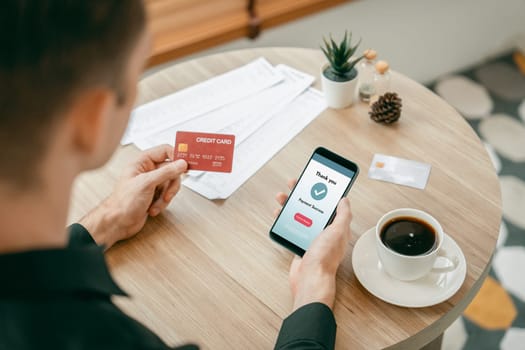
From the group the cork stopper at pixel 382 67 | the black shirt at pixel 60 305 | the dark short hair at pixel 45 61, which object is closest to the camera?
the dark short hair at pixel 45 61

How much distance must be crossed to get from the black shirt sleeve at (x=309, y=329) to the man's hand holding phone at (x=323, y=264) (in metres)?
0.02

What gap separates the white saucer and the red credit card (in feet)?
1.08

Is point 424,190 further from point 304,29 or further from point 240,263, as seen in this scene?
point 304,29

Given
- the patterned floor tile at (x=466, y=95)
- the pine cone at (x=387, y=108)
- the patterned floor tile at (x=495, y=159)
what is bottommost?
the patterned floor tile at (x=495, y=159)

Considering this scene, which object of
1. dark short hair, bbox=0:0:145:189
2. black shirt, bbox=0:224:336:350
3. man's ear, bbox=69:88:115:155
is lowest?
black shirt, bbox=0:224:336:350

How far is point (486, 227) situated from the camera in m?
1.22

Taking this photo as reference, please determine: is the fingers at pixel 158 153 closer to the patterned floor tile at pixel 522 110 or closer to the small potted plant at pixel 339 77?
the small potted plant at pixel 339 77

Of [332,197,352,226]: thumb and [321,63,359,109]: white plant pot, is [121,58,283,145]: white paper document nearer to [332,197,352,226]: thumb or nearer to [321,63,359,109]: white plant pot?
[321,63,359,109]: white plant pot

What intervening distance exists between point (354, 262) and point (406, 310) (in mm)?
128

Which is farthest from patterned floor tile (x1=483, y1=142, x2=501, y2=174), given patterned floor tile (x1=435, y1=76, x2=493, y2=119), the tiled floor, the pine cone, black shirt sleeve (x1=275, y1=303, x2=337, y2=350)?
black shirt sleeve (x1=275, y1=303, x2=337, y2=350)

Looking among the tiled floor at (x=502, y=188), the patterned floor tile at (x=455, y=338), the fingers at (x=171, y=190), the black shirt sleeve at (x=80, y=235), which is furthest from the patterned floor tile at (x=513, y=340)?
the black shirt sleeve at (x=80, y=235)

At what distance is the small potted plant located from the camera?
143 centimetres

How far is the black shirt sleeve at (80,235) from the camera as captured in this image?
3.85 ft

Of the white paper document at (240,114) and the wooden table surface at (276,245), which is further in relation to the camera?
the white paper document at (240,114)
